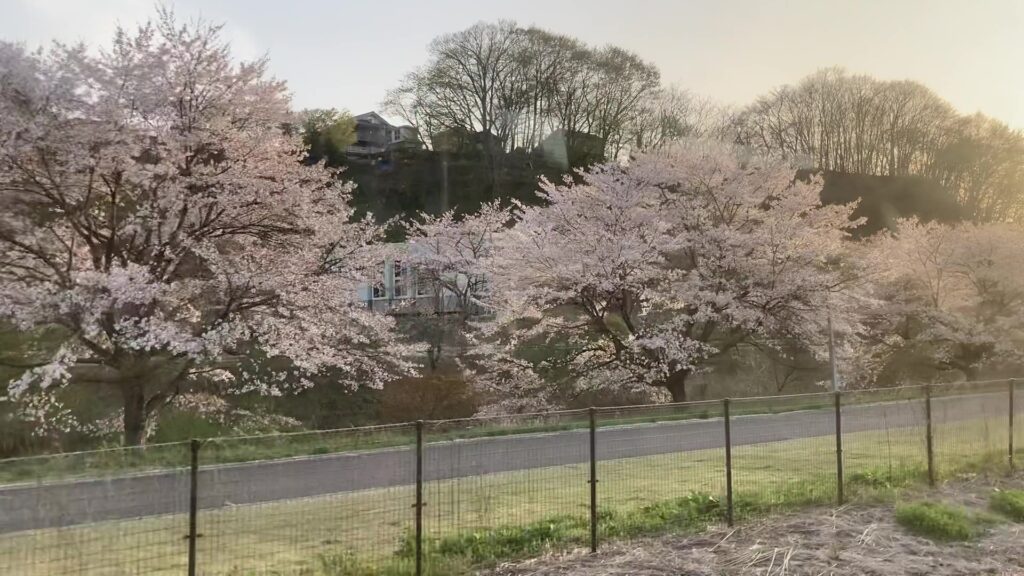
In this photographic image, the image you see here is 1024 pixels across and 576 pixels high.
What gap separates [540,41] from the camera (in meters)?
68.1

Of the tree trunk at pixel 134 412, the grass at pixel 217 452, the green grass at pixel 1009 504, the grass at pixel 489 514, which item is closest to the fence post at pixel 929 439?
the grass at pixel 489 514

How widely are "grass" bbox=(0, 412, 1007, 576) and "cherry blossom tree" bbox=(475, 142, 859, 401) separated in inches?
526

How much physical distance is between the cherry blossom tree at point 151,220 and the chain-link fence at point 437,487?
785 centimetres

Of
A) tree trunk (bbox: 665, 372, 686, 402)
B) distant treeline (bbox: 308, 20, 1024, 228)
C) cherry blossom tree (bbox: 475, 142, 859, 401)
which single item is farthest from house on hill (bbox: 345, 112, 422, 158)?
tree trunk (bbox: 665, 372, 686, 402)

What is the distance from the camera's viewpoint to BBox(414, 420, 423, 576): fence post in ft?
20.5

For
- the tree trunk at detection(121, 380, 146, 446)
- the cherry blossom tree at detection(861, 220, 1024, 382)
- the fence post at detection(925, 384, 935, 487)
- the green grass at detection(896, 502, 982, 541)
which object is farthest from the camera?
the cherry blossom tree at detection(861, 220, 1024, 382)

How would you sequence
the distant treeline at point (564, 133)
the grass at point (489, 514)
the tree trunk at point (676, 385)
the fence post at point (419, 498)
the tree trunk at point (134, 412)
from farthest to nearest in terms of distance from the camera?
the distant treeline at point (564, 133) < the tree trunk at point (676, 385) < the tree trunk at point (134, 412) < the fence post at point (419, 498) < the grass at point (489, 514)

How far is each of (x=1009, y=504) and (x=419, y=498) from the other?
21.9 ft

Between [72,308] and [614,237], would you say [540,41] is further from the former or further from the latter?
[72,308]

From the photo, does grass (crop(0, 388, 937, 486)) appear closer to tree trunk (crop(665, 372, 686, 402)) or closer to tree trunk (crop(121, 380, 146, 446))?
tree trunk (crop(121, 380, 146, 446))

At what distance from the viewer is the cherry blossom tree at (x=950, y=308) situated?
3406 cm

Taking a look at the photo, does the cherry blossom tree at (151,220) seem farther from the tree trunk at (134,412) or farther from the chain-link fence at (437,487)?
the chain-link fence at (437,487)

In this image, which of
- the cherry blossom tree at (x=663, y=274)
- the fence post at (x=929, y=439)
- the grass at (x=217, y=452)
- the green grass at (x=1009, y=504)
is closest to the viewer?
the grass at (x=217, y=452)

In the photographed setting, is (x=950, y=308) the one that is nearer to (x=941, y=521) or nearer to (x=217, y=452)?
(x=941, y=521)
